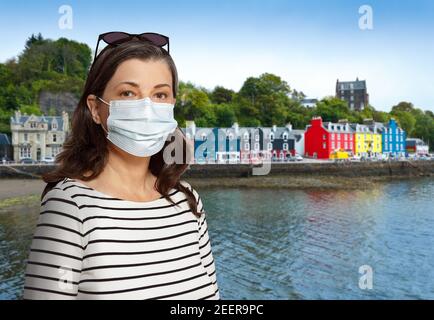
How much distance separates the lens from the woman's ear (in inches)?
44.8

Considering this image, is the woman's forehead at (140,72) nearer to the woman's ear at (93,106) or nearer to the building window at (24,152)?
the woman's ear at (93,106)

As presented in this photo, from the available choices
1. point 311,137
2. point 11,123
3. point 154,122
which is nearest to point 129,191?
point 154,122

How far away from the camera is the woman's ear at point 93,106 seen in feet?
3.73

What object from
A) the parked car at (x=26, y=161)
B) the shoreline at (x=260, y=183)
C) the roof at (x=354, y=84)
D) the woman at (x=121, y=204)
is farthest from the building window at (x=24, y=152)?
the roof at (x=354, y=84)

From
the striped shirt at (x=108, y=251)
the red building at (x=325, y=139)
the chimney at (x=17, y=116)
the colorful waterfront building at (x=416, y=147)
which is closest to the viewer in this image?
the striped shirt at (x=108, y=251)

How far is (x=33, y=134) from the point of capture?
27.6 m

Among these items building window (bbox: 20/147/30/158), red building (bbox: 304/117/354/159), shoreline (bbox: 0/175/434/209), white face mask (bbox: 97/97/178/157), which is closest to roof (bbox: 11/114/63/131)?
building window (bbox: 20/147/30/158)

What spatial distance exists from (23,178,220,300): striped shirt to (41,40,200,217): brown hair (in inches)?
2.3

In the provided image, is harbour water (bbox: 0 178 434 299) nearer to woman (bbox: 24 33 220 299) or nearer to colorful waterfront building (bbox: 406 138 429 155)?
woman (bbox: 24 33 220 299)
